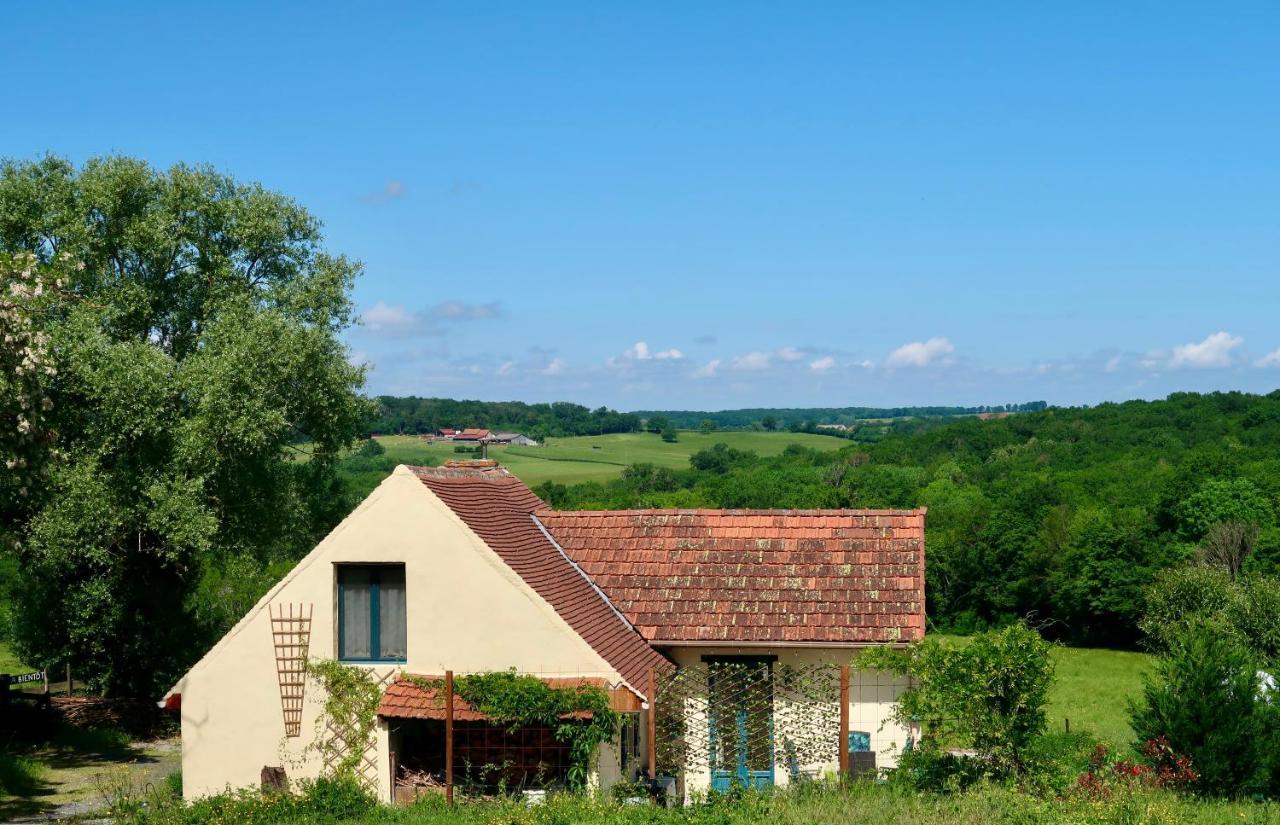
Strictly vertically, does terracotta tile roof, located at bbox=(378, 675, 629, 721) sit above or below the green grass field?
below

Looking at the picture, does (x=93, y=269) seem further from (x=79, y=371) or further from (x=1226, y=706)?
(x=1226, y=706)

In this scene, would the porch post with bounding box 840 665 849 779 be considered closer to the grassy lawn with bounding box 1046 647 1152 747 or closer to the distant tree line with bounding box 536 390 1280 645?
the grassy lawn with bounding box 1046 647 1152 747

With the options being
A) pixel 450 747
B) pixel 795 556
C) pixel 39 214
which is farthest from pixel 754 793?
pixel 39 214

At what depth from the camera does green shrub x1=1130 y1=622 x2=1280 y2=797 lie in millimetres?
15039

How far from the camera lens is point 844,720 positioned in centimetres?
1511

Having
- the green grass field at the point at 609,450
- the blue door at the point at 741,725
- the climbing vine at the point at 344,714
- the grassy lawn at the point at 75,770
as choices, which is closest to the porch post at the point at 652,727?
the blue door at the point at 741,725

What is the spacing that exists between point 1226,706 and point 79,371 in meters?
21.5

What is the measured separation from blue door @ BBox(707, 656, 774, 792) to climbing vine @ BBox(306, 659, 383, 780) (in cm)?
492

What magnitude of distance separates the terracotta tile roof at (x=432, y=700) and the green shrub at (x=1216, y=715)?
24.1 feet

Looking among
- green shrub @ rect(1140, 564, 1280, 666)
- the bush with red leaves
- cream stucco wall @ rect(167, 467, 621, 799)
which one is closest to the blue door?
cream stucco wall @ rect(167, 467, 621, 799)

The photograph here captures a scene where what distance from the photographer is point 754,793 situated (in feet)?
44.5

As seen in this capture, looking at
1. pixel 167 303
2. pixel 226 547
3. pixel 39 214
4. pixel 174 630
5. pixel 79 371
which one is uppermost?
pixel 39 214

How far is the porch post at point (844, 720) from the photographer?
14.8 meters

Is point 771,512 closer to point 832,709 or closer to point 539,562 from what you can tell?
point 539,562
